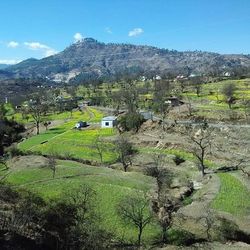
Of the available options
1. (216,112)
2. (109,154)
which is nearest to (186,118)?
(216,112)

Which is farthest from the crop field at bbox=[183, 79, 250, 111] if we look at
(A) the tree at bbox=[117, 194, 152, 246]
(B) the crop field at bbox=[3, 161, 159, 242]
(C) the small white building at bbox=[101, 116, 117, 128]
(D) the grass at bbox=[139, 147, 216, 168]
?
(A) the tree at bbox=[117, 194, 152, 246]

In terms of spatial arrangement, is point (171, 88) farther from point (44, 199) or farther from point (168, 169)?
point (44, 199)

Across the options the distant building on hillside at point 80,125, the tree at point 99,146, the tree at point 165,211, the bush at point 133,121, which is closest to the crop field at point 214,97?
the bush at point 133,121

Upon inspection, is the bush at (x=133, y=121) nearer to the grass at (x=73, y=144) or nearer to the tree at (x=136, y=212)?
the grass at (x=73, y=144)

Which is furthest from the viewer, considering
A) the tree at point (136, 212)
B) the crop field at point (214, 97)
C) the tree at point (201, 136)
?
the crop field at point (214, 97)

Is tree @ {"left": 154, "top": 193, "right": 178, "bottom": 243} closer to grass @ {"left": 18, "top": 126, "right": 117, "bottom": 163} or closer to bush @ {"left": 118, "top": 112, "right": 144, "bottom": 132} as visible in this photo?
grass @ {"left": 18, "top": 126, "right": 117, "bottom": 163}
